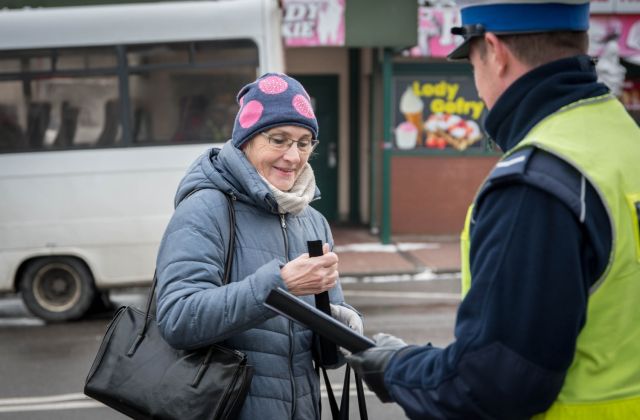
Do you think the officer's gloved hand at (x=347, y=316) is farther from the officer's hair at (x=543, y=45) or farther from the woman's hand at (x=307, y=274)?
the officer's hair at (x=543, y=45)

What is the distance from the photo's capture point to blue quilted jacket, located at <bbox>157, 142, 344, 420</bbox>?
2168 mm

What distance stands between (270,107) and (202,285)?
62 centimetres

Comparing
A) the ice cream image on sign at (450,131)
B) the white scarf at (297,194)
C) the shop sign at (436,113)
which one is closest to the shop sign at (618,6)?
the shop sign at (436,113)

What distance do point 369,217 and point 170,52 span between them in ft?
23.0

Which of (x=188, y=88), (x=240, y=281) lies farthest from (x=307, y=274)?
(x=188, y=88)

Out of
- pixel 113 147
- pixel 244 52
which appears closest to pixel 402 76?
pixel 244 52

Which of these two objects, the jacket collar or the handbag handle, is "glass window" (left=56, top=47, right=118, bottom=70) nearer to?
the handbag handle

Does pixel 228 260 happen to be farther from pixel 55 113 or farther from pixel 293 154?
pixel 55 113

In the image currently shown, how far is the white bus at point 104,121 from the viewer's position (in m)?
8.10

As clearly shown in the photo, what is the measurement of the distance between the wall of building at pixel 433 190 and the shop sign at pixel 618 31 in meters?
2.57

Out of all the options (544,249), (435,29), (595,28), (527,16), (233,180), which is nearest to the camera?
(544,249)

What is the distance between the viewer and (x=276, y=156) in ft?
8.21

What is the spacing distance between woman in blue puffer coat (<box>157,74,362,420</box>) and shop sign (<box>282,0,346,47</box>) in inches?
379

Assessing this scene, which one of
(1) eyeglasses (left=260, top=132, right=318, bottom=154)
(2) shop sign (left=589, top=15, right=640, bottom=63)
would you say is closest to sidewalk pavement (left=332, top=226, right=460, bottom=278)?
(2) shop sign (left=589, top=15, right=640, bottom=63)
